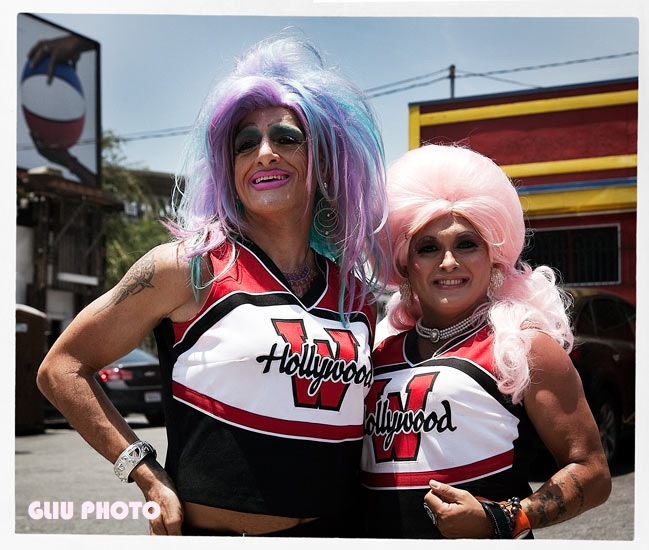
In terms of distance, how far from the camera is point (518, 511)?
1.98 m

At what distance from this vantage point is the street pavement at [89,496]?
2.40m

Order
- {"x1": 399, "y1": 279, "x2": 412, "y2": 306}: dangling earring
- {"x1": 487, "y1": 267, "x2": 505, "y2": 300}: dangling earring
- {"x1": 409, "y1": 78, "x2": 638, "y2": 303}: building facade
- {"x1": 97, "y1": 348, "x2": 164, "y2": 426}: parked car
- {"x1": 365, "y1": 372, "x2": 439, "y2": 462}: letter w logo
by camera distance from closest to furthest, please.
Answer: {"x1": 365, "y1": 372, "x2": 439, "y2": 462}: letter w logo → {"x1": 487, "y1": 267, "x2": 505, "y2": 300}: dangling earring → {"x1": 399, "y1": 279, "x2": 412, "y2": 306}: dangling earring → {"x1": 97, "y1": 348, "x2": 164, "y2": 426}: parked car → {"x1": 409, "y1": 78, "x2": 638, "y2": 303}: building facade

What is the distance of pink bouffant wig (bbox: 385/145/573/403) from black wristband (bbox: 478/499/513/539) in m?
0.38

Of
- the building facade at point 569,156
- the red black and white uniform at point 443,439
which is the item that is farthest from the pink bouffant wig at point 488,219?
the building facade at point 569,156

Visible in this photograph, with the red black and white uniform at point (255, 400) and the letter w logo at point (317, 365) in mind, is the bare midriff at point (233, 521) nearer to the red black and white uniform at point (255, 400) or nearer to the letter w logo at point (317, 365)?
the red black and white uniform at point (255, 400)

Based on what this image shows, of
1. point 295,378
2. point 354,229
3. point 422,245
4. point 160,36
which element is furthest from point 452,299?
point 160,36

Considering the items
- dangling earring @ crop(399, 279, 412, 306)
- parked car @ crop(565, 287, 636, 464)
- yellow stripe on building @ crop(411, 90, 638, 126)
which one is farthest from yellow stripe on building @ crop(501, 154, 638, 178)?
dangling earring @ crop(399, 279, 412, 306)

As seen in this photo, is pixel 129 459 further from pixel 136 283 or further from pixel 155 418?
pixel 155 418

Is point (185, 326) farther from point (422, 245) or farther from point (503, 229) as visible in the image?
point (503, 229)

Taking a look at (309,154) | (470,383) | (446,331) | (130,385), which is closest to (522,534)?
(470,383)

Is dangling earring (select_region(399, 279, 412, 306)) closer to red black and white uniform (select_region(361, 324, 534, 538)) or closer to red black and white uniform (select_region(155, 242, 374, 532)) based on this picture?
red black and white uniform (select_region(361, 324, 534, 538))

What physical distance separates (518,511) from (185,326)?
90 cm

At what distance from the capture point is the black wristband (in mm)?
1958

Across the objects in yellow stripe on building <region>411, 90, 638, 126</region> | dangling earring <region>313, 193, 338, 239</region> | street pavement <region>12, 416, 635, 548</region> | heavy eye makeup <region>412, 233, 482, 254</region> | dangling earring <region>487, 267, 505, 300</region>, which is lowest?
street pavement <region>12, 416, 635, 548</region>
